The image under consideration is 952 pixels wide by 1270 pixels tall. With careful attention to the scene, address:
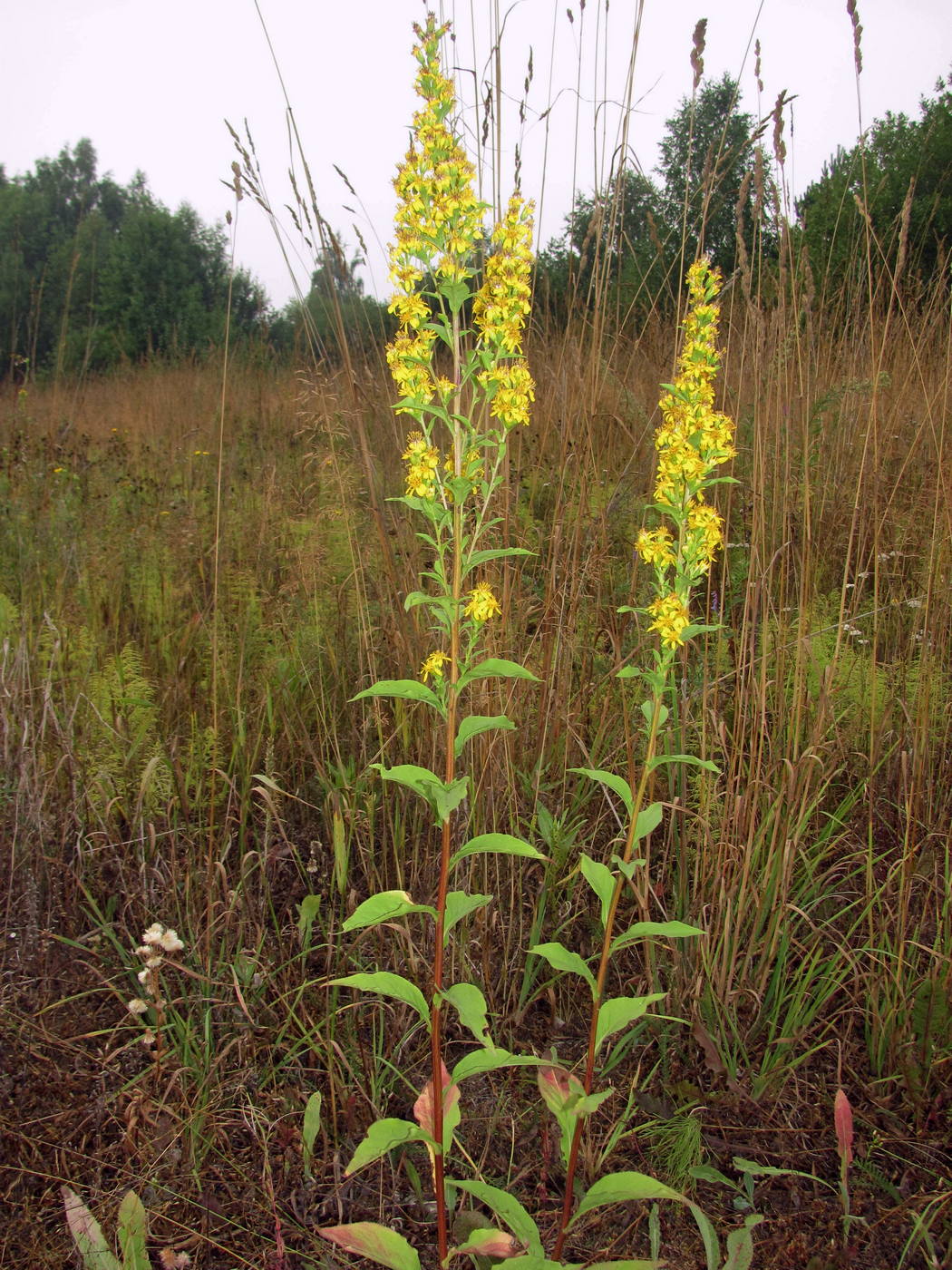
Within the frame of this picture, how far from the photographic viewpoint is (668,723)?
2.09 metres

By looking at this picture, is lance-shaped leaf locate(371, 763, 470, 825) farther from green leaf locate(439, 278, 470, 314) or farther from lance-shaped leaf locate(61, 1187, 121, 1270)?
lance-shaped leaf locate(61, 1187, 121, 1270)

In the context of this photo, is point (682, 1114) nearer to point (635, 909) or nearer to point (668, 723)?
point (635, 909)

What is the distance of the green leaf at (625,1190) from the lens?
1.10 metres

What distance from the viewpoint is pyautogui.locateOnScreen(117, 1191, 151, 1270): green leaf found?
1242mm

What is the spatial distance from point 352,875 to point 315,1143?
620 millimetres

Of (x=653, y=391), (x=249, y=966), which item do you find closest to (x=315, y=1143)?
(x=249, y=966)

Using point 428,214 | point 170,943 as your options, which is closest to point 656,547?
point 428,214

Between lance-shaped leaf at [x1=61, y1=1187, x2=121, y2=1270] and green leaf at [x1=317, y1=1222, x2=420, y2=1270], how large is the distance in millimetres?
399

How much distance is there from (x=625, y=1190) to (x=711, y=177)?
2.14 metres

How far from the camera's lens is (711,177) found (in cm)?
198

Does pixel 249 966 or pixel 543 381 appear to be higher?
pixel 543 381

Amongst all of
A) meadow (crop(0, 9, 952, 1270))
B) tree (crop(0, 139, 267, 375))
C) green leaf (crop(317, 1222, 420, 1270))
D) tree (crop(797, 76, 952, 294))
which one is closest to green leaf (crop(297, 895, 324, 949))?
meadow (crop(0, 9, 952, 1270))

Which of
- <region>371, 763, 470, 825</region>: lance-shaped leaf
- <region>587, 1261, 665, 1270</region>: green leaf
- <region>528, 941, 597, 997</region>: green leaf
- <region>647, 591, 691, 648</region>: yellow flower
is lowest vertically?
<region>587, 1261, 665, 1270</region>: green leaf

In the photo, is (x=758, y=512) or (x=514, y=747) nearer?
(x=758, y=512)
